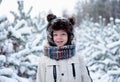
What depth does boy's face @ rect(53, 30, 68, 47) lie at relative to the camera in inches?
176

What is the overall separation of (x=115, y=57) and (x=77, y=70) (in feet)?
20.1

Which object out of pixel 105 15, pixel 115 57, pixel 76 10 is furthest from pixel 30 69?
pixel 76 10

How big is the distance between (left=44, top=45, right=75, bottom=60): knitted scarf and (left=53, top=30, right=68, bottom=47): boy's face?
0.07 meters

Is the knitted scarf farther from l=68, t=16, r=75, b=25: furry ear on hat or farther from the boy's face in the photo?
l=68, t=16, r=75, b=25: furry ear on hat

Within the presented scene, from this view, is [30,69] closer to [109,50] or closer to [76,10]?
[109,50]

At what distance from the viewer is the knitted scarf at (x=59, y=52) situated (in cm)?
442

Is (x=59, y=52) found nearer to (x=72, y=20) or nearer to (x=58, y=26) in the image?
(x=58, y=26)

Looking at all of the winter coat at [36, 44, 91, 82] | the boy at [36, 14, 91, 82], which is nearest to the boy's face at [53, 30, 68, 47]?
the boy at [36, 14, 91, 82]

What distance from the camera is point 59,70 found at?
4484 mm

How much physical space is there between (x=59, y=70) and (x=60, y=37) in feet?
1.20

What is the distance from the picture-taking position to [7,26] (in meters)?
6.52

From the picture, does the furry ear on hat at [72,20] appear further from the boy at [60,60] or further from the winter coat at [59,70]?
the winter coat at [59,70]

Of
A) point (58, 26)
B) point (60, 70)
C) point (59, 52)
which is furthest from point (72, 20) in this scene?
point (60, 70)

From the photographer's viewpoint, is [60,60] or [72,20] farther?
[72,20]
